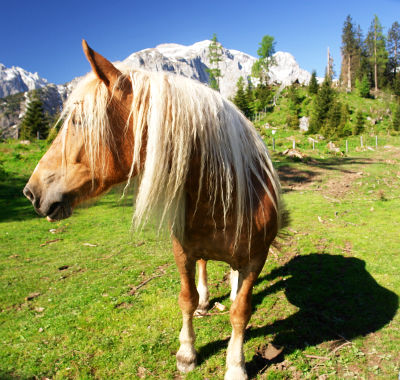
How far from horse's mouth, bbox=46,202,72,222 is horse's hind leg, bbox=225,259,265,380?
1388 mm

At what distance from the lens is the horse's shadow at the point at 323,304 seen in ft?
Answer: 9.09

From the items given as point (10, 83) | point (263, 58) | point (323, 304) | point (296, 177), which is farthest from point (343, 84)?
point (10, 83)

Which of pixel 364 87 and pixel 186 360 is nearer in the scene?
pixel 186 360

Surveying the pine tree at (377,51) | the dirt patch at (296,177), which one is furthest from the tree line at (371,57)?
the dirt patch at (296,177)

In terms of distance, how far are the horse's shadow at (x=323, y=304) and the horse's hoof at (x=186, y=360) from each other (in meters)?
0.17

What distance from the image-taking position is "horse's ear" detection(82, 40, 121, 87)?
1.36 meters

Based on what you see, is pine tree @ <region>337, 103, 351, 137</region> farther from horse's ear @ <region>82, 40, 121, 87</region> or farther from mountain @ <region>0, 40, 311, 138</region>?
mountain @ <region>0, 40, 311, 138</region>

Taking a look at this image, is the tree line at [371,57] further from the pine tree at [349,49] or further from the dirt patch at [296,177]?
the dirt patch at [296,177]

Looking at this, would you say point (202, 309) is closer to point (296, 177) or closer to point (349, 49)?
point (296, 177)

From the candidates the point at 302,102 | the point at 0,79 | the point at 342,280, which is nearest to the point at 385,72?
the point at 302,102

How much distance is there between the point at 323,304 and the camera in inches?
132

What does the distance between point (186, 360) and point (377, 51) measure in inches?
2652

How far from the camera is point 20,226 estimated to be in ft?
25.3

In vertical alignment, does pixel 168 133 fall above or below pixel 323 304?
above
